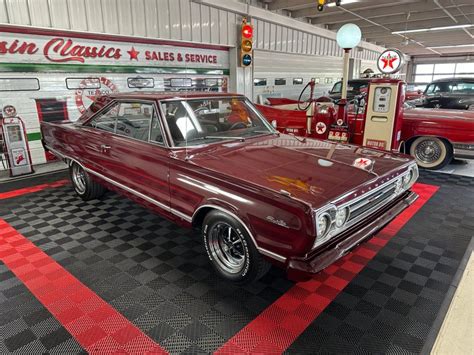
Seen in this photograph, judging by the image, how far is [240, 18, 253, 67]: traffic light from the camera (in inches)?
361

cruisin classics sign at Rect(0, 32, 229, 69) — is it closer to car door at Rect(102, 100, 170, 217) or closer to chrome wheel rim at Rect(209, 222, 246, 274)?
car door at Rect(102, 100, 170, 217)

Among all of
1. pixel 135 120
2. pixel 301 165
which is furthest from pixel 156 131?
pixel 301 165

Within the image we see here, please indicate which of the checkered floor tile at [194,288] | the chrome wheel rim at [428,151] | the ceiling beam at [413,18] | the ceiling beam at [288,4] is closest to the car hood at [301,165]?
the checkered floor tile at [194,288]

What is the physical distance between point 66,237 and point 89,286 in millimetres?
1030

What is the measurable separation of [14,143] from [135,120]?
135 inches

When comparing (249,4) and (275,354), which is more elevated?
(249,4)

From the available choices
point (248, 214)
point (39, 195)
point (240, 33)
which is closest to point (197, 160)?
point (248, 214)

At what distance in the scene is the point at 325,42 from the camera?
1359cm

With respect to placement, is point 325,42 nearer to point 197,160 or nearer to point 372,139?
point 372,139

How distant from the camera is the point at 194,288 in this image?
2.46 m

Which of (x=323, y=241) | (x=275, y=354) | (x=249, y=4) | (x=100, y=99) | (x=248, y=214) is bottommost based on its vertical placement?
(x=275, y=354)

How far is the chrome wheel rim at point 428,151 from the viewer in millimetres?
5676

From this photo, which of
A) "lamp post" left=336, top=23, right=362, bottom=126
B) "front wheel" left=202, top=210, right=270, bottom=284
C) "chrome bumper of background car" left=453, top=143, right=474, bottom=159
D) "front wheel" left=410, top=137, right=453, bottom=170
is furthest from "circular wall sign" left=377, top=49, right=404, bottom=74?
"front wheel" left=202, top=210, right=270, bottom=284

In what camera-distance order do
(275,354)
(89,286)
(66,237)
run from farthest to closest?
1. (66,237)
2. (89,286)
3. (275,354)
